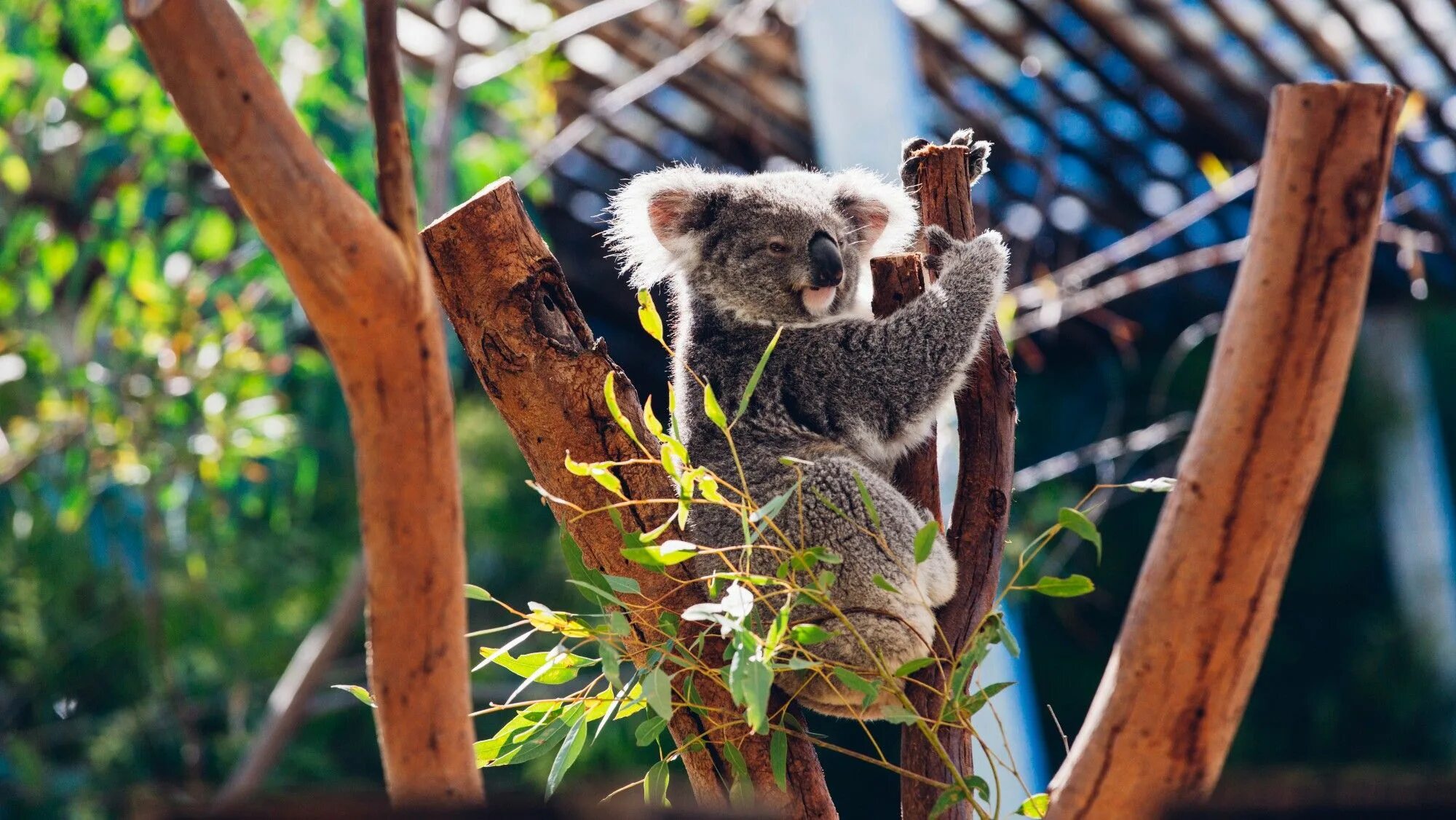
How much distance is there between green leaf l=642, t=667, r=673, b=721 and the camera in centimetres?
147

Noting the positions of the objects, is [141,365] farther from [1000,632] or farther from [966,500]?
[1000,632]

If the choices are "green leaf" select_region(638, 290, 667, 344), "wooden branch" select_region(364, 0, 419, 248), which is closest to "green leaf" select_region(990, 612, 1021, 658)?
"green leaf" select_region(638, 290, 667, 344)

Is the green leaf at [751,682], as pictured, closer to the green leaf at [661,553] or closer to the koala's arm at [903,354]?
the green leaf at [661,553]

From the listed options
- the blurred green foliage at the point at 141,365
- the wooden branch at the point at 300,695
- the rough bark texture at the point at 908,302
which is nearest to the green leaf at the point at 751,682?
the rough bark texture at the point at 908,302

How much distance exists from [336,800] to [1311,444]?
0.83 m

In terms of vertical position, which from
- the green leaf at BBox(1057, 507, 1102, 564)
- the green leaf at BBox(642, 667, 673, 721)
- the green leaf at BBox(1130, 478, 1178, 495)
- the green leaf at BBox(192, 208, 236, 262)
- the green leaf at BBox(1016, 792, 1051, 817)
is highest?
the green leaf at BBox(192, 208, 236, 262)

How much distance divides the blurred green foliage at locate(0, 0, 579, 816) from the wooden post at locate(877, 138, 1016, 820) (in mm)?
1607

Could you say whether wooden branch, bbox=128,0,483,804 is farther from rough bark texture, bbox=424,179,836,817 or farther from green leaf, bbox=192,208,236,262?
green leaf, bbox=192,208,236,262

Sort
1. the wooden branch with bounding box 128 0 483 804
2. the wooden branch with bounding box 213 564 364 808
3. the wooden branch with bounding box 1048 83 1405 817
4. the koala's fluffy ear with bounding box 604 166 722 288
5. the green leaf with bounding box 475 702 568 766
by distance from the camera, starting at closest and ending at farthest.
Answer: the wooden branch with bounding box 128 0 483 804 → the wooden branch with bounding box 1048 83 1405 817 → the green leaf with bounding box 475 702 568 766 → the koala's fluffy ear with bounding box 604 166 722 288 → the wooden branch with bounding box 213 564 364 808

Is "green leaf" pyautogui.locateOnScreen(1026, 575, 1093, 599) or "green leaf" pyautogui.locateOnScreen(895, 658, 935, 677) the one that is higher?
"green leaf" pyautogui.locateOnScreen(1026, 575, 1093, 599)

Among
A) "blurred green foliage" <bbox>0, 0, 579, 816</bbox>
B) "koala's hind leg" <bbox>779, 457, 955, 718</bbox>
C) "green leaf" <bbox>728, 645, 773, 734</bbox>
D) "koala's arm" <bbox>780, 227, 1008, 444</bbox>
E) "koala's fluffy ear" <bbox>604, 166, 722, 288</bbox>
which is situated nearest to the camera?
"green leaf" <bbox>728, 645, 773, 734</bbox>

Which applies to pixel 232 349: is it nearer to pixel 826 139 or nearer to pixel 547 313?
pixel 826 139

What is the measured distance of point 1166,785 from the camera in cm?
120

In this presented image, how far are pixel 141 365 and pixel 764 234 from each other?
2.09 meters
